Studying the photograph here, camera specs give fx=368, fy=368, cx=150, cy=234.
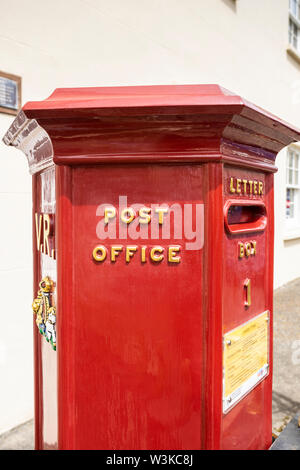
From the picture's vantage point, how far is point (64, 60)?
2.75m

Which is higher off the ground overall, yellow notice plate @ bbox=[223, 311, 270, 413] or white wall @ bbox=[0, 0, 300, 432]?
white wall @ bbox=[0, 0, 300, 432]

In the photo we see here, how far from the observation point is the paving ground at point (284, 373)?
253 centimetres

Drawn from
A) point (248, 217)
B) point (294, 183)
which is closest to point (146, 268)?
point (248, 217)

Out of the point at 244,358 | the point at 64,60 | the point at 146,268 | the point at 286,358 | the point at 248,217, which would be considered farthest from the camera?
the point at 286,358

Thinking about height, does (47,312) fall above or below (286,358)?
above

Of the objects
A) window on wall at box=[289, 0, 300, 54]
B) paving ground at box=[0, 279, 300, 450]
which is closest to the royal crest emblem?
paving ground at box=[0, 279, 300, 450]

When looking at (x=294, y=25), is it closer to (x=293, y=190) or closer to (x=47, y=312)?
(x=293, y=190)

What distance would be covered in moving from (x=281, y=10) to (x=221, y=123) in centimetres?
651

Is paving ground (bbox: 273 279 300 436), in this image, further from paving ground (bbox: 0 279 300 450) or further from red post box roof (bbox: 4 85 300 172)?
red post box roof (bbox: 4 85 300 172)

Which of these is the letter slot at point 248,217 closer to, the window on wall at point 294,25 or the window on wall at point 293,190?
the window on wall at point 293,190

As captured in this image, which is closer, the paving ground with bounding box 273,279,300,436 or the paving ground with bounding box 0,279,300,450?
the paving ground with bounding box 0,279,300,450

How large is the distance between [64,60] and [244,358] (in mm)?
2458

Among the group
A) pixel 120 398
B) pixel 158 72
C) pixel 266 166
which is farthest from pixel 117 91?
pixel 158 72

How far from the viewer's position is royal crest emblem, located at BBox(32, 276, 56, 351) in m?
1.33
